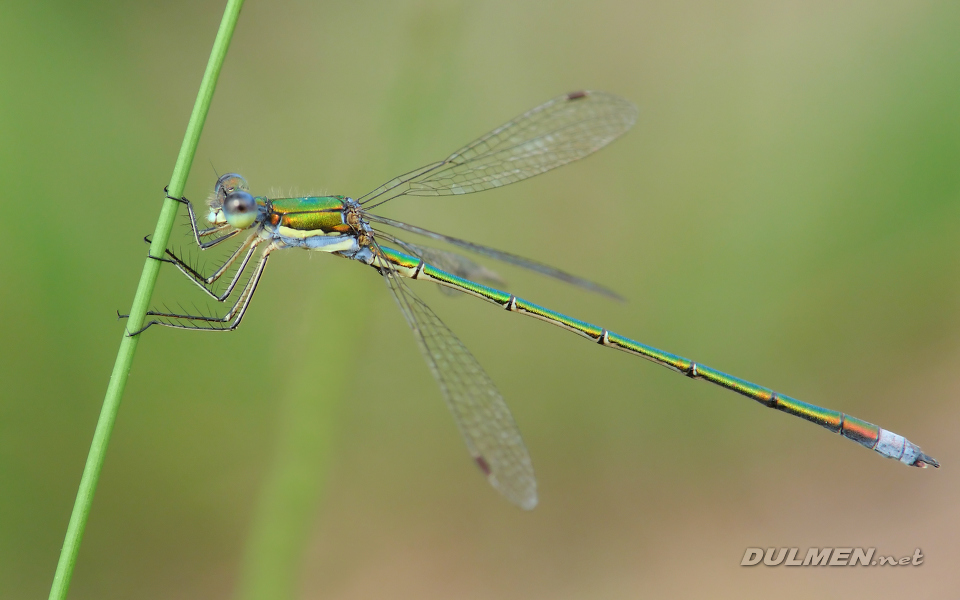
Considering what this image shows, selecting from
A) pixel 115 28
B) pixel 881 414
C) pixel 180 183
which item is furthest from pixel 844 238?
pixel 115 28

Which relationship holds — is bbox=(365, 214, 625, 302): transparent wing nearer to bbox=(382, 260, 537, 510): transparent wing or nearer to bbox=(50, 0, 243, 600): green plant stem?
bbox=(382, 260, 537, 510): transparent wing

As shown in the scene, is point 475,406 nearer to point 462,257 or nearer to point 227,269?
point 462,257

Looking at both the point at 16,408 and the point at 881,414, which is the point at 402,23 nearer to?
the point at 16,408

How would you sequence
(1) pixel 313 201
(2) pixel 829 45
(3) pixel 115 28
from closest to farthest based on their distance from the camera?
(1) pixel 313 201
(3) pixel 115 28
(2) pixel 829 45

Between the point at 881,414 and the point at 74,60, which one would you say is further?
the point at 881,414

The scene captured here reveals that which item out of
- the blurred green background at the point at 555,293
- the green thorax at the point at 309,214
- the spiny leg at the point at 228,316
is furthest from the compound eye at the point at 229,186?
the blurred green background at the point at 555,293

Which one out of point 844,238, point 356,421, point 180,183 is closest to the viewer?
point 180,183

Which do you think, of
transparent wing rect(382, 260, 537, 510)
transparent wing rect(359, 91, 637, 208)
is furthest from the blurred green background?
transparent wing rect(382, 260, 537, 510)
